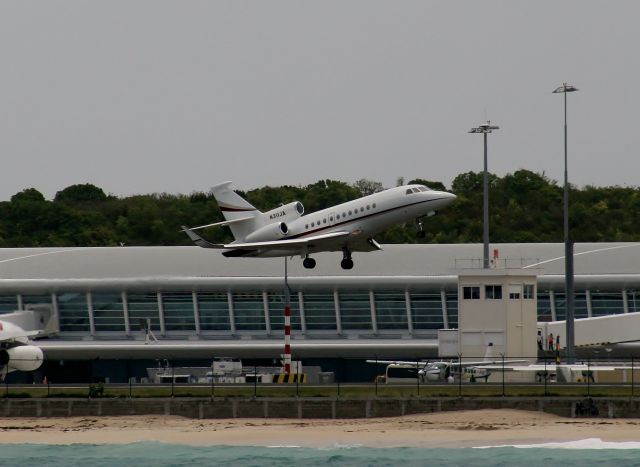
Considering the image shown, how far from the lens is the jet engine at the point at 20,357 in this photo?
339 feet

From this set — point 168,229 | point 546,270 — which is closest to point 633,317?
point 546,270

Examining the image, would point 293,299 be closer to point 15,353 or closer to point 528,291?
point 528,291

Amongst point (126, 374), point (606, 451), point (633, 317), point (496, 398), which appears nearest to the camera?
point (606, 451)

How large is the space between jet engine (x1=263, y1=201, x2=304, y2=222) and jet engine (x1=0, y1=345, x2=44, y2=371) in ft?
55.0

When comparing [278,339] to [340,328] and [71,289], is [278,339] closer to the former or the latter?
[340,328]

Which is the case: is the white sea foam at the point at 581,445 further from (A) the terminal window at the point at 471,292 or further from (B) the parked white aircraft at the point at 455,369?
(A) the terminal window at the point at 471,292

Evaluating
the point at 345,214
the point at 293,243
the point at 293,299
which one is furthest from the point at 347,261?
the point at 293,299

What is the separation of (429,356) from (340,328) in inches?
357

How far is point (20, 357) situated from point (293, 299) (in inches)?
1099

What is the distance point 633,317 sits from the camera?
11306 centimetres

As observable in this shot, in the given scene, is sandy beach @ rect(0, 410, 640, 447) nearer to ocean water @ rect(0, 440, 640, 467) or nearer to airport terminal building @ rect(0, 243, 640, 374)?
ocean water @ rect(0, 440, 640, 467)

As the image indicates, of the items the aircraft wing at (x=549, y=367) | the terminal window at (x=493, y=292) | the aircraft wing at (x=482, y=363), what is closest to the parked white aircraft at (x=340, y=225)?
the aircraft wing at (x=482, y=363)

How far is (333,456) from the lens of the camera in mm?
77188

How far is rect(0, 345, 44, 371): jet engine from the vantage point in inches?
4067
